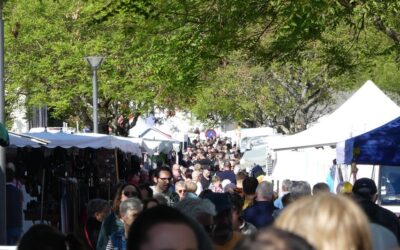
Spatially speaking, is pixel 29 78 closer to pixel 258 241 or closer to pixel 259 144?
pixel 259 144

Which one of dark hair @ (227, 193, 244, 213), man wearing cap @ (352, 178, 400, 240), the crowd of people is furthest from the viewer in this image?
dark hair @ (227, 193, 244, 213)

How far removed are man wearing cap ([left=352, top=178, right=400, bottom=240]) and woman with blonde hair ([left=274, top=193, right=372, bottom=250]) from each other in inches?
152

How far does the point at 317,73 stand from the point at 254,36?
24.6 m

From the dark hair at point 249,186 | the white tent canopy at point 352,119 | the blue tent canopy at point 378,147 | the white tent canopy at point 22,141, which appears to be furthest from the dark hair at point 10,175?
the blue tent canopy at point 378,147

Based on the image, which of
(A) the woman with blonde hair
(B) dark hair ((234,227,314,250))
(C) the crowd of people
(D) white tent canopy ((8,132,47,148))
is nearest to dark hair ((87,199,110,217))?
(C) the crowd of people

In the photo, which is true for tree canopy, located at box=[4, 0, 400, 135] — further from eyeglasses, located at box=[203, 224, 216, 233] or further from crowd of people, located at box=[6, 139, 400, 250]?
eyeglasses, located at box=[203, 224, 216, 233]

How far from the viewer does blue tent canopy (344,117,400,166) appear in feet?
45.9

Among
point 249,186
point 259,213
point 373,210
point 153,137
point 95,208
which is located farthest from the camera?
point 153,137

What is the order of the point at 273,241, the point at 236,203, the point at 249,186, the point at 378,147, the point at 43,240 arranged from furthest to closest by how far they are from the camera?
the point at 378,147
the point at 249,186
the point at 236,203
the point at 43,240
the point at 273,241

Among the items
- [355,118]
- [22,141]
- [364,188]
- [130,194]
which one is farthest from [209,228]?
[22,141]

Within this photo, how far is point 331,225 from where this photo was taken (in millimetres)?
3525

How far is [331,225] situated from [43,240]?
164 cm

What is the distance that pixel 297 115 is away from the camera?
1821 inches

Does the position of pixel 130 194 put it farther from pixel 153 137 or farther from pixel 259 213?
pixel 153 137
